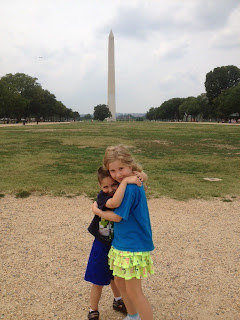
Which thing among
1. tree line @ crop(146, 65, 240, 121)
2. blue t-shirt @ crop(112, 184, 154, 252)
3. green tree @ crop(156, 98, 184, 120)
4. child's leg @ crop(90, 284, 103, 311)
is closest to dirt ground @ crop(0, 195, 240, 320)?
child's leg @ crop(90, 284, 103, 311)

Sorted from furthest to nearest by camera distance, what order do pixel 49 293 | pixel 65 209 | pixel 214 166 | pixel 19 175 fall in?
pixel 214 166
pixel 19 175
pixel 65 209
pixel 49 293

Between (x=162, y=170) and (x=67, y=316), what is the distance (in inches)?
353

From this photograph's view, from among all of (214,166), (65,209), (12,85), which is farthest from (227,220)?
(12,85)

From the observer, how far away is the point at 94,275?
9.77ft

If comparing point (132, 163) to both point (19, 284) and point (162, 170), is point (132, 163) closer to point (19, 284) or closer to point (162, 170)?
point (19, 284)

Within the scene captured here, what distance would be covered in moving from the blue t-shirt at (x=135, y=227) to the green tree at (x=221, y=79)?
243 feet

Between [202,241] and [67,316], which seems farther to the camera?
[202,241]

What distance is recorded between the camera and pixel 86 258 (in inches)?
179

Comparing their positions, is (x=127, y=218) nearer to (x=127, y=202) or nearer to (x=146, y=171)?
(x=127, y=202)

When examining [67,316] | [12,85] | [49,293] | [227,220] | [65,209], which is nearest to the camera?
[67,316]

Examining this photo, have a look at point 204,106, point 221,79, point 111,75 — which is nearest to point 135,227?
point 221,79

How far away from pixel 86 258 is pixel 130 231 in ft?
7.21

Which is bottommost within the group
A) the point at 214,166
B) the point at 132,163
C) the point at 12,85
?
the point at 214,166

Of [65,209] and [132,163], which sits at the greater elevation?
[132,163]
